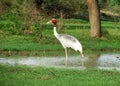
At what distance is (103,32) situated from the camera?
24234 mm

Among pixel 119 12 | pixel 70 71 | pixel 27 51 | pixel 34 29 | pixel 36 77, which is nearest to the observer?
pixel 36 77

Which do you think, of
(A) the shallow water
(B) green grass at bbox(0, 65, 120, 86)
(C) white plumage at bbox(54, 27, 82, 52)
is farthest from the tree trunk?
(B) green grass at bbox(0, 65, 120, 86)

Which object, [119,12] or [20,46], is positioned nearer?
[20,46]

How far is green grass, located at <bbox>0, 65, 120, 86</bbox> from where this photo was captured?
10250 millimetres

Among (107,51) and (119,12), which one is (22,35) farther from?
(119,12)

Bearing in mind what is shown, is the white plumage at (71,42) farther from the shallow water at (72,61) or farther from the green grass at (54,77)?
the green grass at (54,77)

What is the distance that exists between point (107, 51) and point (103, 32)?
5270mm

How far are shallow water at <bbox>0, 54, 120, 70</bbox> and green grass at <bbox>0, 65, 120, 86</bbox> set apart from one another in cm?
198

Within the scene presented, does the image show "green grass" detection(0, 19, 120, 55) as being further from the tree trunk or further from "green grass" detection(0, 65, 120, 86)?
"green grass" detection(0, 65, 120, 86)

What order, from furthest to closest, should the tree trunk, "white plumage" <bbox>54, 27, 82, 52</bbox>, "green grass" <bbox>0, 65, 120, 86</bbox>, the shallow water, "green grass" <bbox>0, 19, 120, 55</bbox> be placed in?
the tree trunk < "green grass" <bbox>0, 19, 120, 55</bbox> < "white plumage" <bbox>54, 27, 82, 52</bbox> < the shallow water < "green grass" <bbox>0, 65, 120, 86</bbox>

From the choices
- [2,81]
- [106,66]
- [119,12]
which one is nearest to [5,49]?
[106,66]

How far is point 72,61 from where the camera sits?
15.6 m

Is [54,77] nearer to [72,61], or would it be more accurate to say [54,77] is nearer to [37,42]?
[72,61]

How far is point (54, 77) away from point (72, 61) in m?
4.52
